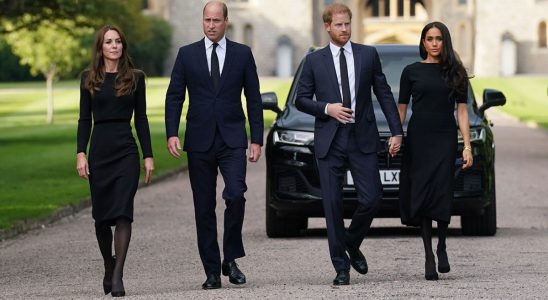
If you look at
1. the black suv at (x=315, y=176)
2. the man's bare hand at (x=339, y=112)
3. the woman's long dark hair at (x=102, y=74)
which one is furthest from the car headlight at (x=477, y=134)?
the woman's long dark hair at (x=102, y=74)

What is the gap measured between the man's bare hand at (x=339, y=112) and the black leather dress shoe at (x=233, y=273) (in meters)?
1.13

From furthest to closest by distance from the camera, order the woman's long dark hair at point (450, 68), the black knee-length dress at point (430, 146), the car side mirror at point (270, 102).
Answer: the car side mirror at point (270, 102), the black knee-length dress at point (430, 146), the woman's long dark hair at point (450, 68)

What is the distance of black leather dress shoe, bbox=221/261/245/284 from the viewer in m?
9.42

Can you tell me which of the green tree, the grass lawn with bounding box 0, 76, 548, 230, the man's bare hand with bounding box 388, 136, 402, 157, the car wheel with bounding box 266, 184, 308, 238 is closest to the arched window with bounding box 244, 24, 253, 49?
the grass lawn with bounding box 0, 76, 548, 230

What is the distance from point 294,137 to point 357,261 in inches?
124

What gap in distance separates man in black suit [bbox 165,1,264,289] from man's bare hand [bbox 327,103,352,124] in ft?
1.46

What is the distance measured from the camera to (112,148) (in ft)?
30.0

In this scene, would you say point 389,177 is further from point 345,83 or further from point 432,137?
point 345,83

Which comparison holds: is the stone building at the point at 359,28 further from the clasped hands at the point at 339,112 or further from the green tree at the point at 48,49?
the clasped hands at the point at 339,112

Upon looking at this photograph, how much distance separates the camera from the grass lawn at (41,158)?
17.6 m

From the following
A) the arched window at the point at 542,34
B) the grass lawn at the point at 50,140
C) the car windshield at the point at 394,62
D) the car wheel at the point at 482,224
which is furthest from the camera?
the arched window at the point at 542,34

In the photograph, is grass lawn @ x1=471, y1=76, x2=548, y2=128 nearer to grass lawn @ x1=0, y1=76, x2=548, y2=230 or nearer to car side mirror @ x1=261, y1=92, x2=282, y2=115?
grass lawn @ x1=0, y1=76, x2=548, y2=230

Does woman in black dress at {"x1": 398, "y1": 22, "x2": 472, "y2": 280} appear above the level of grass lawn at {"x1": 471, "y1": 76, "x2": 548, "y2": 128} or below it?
above

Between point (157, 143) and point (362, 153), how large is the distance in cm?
2457
